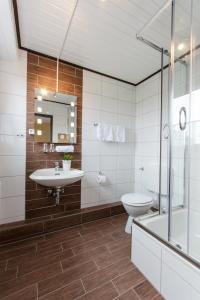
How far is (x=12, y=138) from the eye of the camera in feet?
6.51

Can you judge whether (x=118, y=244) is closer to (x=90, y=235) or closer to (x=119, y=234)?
(x=119, y=234)

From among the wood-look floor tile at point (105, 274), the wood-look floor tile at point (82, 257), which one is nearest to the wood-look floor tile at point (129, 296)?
the wood-look floor tile at point (105, 274)

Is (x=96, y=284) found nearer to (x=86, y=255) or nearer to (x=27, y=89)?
(x=86, y=255)

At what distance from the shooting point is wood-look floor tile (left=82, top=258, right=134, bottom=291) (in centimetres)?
130

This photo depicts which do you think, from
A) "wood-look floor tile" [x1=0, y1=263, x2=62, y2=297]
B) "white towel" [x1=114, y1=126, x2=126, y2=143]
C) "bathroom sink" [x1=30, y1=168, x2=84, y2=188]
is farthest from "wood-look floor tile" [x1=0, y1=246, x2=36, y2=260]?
"white towel" [x1=114, y1=126, x2=126, y2=143]

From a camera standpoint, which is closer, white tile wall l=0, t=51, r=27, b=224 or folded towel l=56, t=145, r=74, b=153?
white tile wall l=0, t=51, r=27, b=224

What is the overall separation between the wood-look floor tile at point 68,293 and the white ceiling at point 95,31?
98.6 inches

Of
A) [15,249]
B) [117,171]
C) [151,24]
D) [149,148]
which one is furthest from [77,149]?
[151,24]

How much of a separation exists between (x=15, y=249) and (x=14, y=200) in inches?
22.2

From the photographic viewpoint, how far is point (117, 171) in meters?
2.82

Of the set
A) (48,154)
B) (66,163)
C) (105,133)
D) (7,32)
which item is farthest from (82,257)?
(7,32)

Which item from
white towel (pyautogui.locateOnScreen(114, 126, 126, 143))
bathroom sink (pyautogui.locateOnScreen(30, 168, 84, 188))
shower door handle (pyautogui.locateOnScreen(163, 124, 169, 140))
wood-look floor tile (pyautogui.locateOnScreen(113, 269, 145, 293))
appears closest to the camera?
wood-look floor tile (pyautogui.locateOnScreen(113, 269, 145, 293))

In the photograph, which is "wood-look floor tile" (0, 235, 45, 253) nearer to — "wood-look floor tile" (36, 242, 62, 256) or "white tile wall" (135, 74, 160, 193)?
"wood-look floor tile" (36, 242, 62, 256)

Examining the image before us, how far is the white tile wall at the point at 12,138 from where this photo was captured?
194 centimetres
